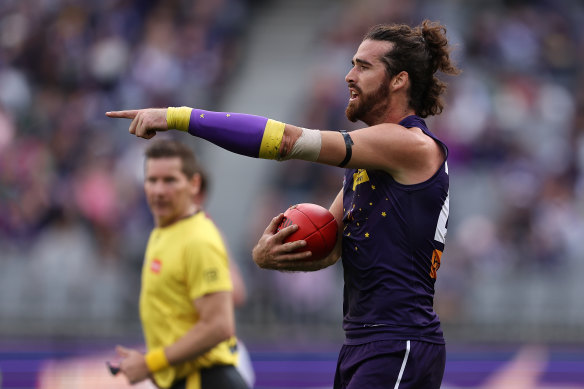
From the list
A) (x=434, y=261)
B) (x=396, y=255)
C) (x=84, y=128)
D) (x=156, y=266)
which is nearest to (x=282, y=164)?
(x=84, y=128)

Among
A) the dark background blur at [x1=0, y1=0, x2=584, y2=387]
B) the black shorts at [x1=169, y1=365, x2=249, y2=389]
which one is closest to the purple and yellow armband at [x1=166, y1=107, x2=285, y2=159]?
the black shorts at [x1=169, y1=365, x2=249, y2=389]

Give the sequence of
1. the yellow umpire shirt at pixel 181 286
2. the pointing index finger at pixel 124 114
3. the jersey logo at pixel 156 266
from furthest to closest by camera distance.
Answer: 1. the jersey logo at pixel 156 266
2. the yellow umpire shirt at pixel 181 286
3. the pointing index finger at pixel 124 114

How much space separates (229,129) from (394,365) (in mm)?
1261

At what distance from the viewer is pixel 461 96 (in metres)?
12.9

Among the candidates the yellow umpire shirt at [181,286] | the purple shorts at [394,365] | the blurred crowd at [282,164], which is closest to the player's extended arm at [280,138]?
the purple shorts at [394,365]

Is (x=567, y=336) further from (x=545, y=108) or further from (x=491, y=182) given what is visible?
(x=545, y=108)

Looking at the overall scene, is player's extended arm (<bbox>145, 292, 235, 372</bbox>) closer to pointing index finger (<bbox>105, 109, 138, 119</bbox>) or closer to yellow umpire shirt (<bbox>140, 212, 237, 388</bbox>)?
yellow umpire shirt (<bbox>140, 212, 237, 388</bbox>)

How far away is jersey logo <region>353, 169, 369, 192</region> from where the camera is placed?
4582 millimetres

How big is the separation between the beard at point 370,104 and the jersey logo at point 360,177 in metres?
0.25

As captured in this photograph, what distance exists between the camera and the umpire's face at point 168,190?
5.94 metres

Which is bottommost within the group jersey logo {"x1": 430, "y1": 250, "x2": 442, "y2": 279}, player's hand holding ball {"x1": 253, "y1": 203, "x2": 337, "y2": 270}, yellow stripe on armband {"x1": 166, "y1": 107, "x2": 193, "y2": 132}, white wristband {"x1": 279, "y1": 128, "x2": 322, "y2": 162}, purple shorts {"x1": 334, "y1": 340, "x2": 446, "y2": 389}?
purple shorts {"x1": 334, "y1": 340, "x2": 446, "y2": 389}

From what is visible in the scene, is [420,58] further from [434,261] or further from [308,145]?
[434,261]

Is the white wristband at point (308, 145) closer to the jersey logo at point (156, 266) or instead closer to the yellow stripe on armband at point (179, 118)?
the yellow stripe on armband at point (179, 118)

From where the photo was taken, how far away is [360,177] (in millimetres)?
4625
